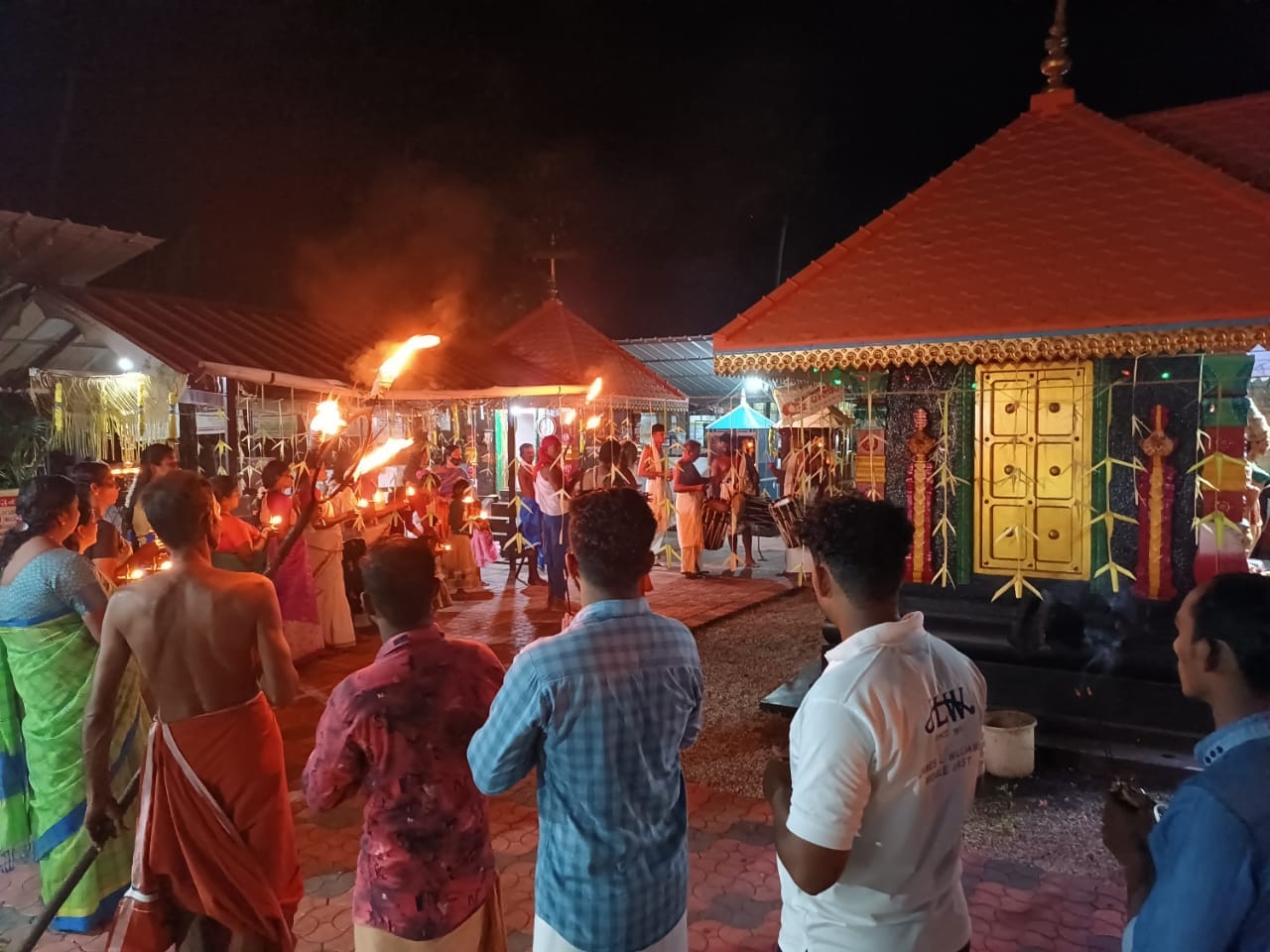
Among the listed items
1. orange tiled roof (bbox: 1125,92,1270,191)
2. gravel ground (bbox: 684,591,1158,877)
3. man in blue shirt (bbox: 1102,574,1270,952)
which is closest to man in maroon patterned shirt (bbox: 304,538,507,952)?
man in blue shirt (bbox: 1102,574,1270,952)

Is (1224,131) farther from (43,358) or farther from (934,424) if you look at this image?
(43,358)

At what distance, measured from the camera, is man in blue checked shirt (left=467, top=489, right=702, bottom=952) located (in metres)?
2.15

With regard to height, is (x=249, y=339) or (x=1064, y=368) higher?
(x=249, y=339)

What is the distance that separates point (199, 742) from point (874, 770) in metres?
2.38

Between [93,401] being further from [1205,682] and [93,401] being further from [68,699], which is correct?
[1205,682]

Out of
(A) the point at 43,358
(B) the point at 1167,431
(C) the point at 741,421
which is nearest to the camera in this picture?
(B) the point at 1167,431

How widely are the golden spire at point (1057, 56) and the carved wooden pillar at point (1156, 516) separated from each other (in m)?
2.93

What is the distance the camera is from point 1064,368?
22.7 ft

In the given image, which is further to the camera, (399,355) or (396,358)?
(396,358)

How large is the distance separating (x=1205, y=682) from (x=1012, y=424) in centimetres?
581

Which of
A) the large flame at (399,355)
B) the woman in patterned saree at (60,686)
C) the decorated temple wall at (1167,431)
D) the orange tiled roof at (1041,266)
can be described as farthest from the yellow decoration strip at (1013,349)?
the woman in patterned saree at (60,686)

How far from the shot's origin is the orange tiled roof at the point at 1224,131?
6773 millimetres

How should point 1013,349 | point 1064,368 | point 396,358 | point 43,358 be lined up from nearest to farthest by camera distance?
point 1013,349 < point 1064,368 < point 43,358 < point 396,358

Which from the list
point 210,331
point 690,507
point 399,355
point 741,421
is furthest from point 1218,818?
point 741,421
